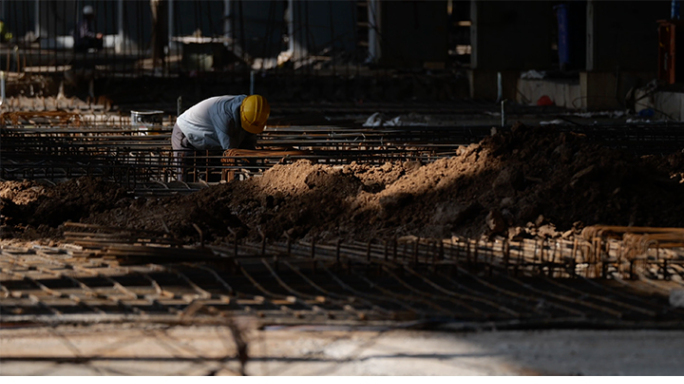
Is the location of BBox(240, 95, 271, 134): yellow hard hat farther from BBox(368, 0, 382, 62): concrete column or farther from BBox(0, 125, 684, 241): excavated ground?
BBox(368, 0, 382, 62): concrete column

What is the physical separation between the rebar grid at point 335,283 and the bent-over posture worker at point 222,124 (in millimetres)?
2973

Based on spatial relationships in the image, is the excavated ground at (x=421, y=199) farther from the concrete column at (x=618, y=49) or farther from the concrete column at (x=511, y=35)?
the concrete column at (x=511, y=35)

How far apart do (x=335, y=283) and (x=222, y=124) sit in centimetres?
436

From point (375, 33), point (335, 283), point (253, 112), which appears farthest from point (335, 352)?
point (375, 33)

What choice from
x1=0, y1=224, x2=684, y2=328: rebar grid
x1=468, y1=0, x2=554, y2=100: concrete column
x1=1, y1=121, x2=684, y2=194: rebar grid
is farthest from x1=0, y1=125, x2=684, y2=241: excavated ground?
x1=468, y1=0, x2=554, y2=100: concrete column

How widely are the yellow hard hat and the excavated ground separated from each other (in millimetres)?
1382

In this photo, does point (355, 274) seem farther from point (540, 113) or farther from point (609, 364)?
point (540, 113)

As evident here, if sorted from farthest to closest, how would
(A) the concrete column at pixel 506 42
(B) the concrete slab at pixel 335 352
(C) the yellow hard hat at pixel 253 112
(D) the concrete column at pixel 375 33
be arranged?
(D) the concrete column at pixel 375 33, (A) the concrete column at pixel 506 42, (C) the yellow hard hat at pixel 253 112, (B) the concrete slab at pixel 335 352

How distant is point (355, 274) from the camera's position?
19.4 feet

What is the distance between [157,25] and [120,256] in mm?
20449

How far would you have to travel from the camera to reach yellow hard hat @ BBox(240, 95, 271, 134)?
944cm

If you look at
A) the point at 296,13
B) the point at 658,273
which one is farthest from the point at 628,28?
the point at 658,273

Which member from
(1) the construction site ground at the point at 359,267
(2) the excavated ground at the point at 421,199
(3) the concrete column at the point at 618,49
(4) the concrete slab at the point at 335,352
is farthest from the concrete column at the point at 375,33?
(4) the concrete slab at the point at 335,352

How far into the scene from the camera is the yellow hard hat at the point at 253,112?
9.44 metres
